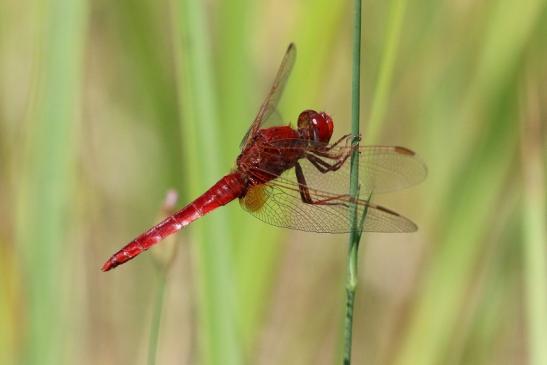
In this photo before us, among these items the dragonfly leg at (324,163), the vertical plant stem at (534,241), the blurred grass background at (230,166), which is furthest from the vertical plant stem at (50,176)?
the vertical plant stem at (534,241)

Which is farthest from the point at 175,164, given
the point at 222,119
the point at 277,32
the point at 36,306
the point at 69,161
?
the point at 277,32

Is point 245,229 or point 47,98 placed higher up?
point 47,98

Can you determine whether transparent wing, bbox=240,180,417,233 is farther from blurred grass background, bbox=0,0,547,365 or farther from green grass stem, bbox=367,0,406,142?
green grass stem, bbox=367,0,406,142

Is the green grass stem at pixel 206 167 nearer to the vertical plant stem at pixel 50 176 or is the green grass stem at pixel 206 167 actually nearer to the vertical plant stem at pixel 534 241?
the vertical plant stem at pixel 50 176

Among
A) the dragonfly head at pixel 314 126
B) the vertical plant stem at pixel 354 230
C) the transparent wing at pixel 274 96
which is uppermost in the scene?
the transparent wing at pixel 274 96

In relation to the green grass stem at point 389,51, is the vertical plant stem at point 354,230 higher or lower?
lower

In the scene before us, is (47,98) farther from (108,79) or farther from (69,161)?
(108,79)

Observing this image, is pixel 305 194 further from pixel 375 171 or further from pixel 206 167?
pixel 206 167

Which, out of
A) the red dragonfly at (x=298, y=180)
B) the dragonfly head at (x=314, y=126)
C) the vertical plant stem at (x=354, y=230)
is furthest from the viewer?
the dragonfly head at (x=314, y=126)
